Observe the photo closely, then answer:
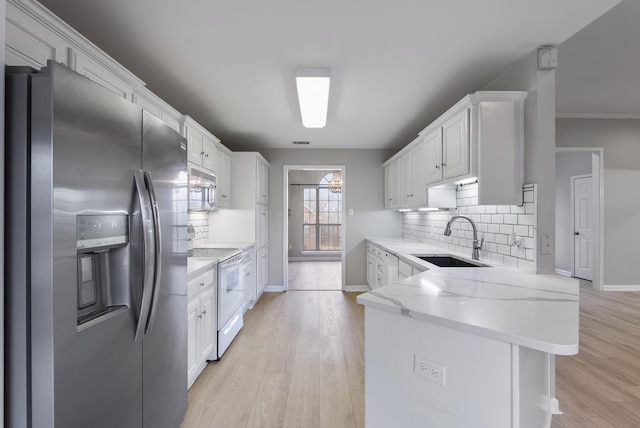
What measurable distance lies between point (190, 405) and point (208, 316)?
0.61 metres

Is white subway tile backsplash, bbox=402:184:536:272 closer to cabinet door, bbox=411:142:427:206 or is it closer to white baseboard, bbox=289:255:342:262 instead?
cabinet door, bbox=411:142:427:206

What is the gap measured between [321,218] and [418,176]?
564cm

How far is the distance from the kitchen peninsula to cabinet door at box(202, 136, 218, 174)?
2.45 metres

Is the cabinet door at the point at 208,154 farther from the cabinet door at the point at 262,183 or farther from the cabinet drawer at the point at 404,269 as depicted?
the cabinet drawer at the point at 404,269

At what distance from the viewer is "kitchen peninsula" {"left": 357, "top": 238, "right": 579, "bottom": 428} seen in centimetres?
95

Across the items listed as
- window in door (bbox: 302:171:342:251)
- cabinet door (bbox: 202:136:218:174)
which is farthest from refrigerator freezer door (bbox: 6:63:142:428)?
window in door (bbox: 302:171:342:251)

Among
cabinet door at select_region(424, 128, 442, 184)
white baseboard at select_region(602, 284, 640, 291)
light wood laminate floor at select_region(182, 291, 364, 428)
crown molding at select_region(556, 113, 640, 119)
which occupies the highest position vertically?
crown molding at select_region(556, 113, 640, 119)

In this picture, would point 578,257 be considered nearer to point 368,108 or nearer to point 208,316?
point 368,108

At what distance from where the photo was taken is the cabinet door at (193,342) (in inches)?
79.2

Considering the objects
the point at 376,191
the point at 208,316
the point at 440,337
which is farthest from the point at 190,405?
the point at 376,191

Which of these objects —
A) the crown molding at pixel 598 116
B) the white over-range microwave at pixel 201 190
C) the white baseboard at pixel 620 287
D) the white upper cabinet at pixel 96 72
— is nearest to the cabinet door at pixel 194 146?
the white over-range microwave at pixel 201 190

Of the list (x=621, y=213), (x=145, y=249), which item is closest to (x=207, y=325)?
(x=145, y=249)

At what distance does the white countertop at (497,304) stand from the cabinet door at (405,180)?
187cm

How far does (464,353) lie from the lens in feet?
3.36
